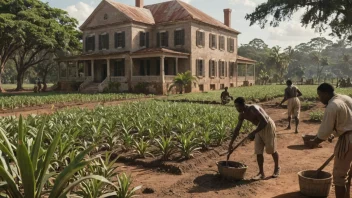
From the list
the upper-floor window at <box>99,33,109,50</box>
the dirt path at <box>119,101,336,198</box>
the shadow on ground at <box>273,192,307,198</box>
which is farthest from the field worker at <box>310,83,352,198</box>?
the upper-floor window at <box>99,33,109,50</box>

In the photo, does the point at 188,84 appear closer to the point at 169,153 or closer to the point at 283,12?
the point at 283,12

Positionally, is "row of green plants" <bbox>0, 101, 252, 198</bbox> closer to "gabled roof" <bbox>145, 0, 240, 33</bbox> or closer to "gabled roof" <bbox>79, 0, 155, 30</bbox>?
"gabled roof" <bbox>145, 0, 240, 33</bbox>

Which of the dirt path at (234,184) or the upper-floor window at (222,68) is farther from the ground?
the upper-floor window at (222,68)

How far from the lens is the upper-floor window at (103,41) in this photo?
33.9 metres

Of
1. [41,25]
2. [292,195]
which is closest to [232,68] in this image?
[41,25]

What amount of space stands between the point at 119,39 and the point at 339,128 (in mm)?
30369

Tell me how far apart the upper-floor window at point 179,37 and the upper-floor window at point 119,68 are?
640 cm

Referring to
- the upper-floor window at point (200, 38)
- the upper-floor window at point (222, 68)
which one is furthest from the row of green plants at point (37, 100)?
the upper-floor window at point (222, 68)

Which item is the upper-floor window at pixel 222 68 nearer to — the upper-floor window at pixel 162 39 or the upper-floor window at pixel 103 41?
the upper-floor window at pixel 162 39

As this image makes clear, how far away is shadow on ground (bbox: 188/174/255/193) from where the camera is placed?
207 inches

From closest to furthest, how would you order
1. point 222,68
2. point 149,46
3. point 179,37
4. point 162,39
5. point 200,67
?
1. point 179,37
2. point 200,67
3. point 162,39
4. point 149,46
5. point 222,68

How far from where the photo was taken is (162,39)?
33.2 m

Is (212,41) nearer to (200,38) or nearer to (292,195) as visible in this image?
(200,38)

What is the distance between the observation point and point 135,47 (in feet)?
104
